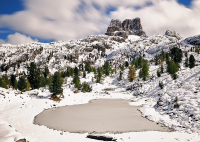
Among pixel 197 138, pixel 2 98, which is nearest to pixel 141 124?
pixel 197 138

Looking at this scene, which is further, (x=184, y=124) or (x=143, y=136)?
(x=184, y=124)

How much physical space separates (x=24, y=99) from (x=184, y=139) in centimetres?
3855

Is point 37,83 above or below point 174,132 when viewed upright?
above

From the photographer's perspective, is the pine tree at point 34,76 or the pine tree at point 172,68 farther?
the pine tree at point 34,76

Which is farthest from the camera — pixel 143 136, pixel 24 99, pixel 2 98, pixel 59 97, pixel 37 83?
pixel 37 83

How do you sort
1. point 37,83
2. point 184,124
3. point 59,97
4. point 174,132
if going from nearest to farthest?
1. point 174,132
2. point 184,124
3. point 59,97
4. point 37,83

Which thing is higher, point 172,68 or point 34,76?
point 172,68

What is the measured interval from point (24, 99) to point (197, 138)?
39.7 metres

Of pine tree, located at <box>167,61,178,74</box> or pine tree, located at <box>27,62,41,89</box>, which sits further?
pine tree, located at <box>27,62,41,89</box>

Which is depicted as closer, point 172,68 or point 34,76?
point 172,68

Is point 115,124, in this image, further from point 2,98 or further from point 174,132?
point 2,98

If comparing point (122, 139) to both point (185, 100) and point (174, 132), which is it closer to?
point (174, 132)

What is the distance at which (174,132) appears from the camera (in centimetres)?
1362

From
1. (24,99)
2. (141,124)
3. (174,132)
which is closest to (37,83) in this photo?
(24,99)
